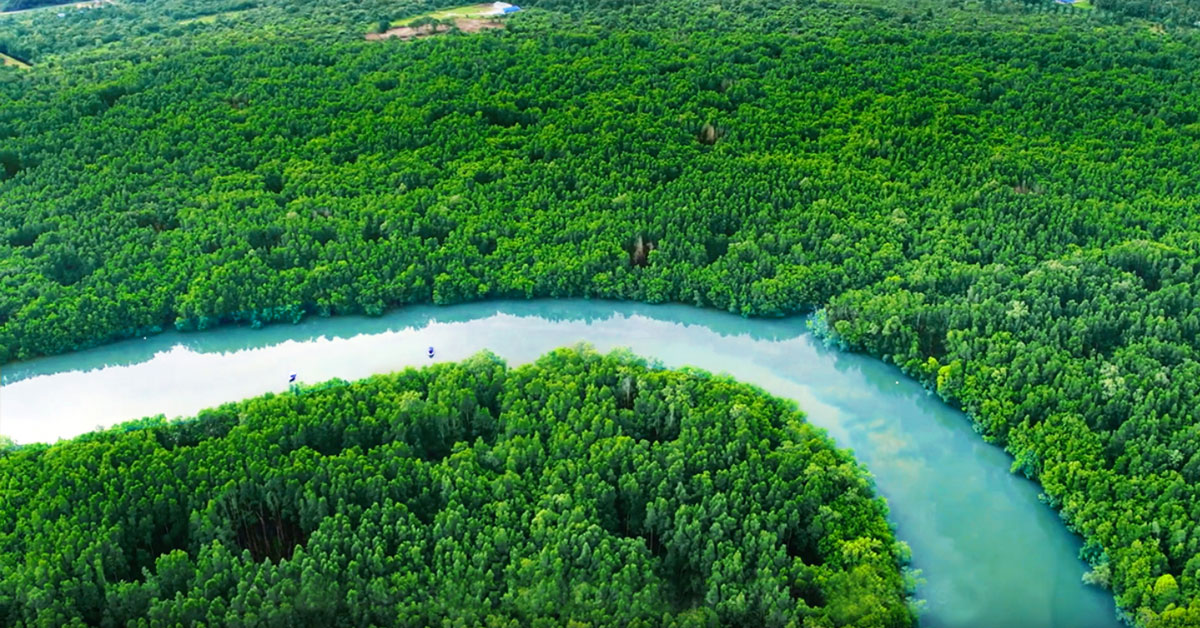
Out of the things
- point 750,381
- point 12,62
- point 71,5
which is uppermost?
point 71,5

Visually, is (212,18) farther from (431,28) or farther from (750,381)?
(750,381)

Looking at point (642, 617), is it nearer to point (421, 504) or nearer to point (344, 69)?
point (421, 504)

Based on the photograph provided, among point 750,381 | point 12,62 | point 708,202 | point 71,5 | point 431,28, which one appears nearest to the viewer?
point 750,381

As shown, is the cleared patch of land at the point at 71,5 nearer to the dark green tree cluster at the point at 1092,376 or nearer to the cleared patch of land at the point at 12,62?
the cleared patch of land at the point at 12,62

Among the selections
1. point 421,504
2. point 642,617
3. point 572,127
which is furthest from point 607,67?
point 642,617

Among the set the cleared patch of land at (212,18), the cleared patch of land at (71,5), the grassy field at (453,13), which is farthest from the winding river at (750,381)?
the cleared patch of land at (71,5)

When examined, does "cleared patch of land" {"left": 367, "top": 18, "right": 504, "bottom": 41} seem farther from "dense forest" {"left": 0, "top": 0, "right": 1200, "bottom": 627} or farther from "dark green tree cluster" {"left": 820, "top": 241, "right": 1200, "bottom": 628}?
"dark green tree cluster" {"left": 820, "top": 241, "right": 1200, "bottom": 628}

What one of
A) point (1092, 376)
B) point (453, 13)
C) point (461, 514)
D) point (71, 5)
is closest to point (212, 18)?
point (71, 5)
